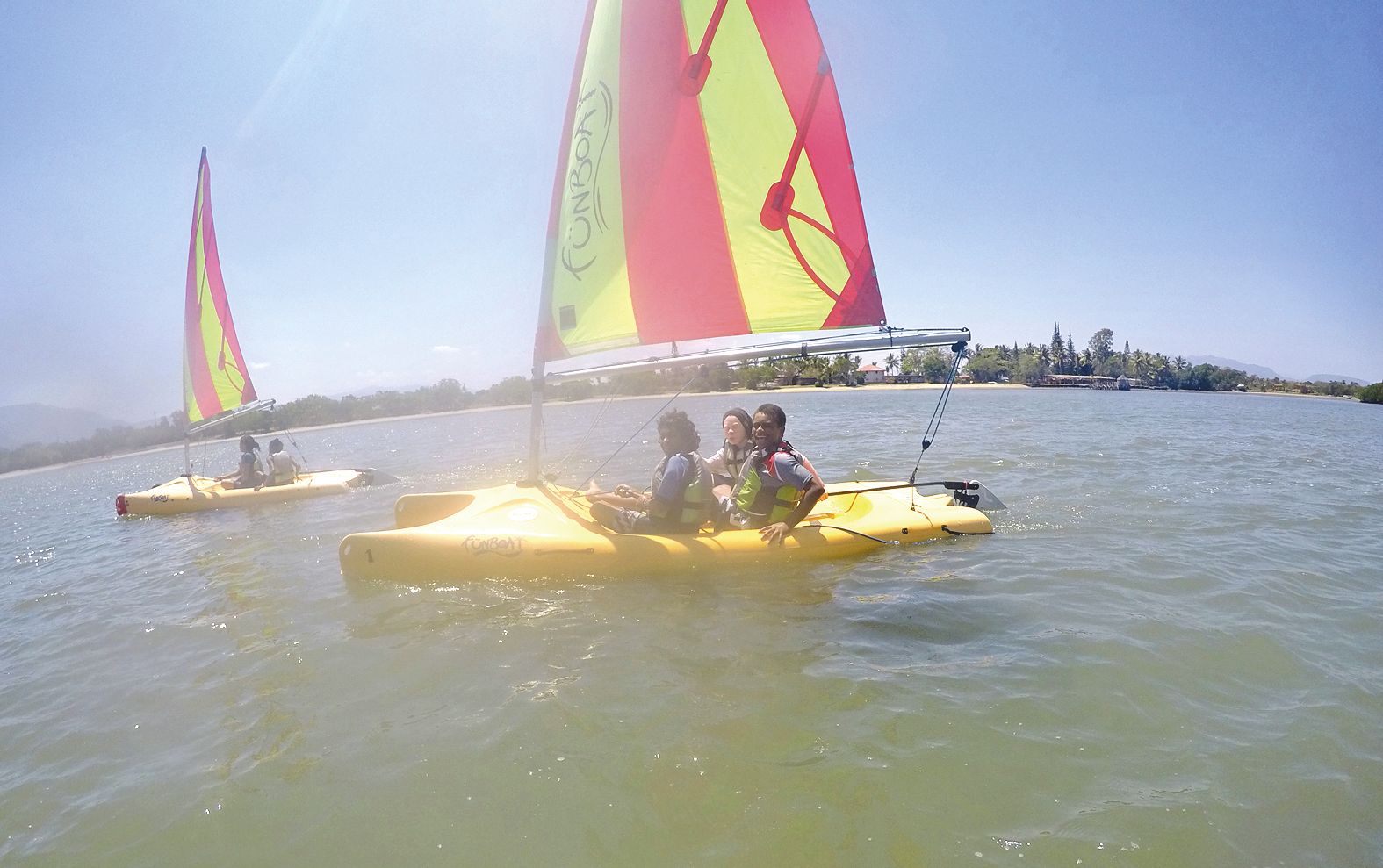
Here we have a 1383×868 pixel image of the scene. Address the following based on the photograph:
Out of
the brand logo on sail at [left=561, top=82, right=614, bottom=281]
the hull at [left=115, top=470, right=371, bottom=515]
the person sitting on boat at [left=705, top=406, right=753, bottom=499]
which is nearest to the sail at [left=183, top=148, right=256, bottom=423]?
the hull at [left=115, top=470, right=371, bottom=515]

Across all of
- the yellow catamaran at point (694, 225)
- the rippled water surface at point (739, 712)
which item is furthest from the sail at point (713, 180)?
the rippled water surface at point (739, 712)

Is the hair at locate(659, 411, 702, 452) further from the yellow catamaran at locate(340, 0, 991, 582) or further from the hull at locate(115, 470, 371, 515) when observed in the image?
the hull at locate(115, 470, 371, 515)

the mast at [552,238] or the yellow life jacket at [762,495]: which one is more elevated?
the mast at [552,238]

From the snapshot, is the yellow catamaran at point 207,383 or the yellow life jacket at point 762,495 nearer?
the yellow life jacket at point 762,495

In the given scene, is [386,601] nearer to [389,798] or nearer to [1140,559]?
[389,798]

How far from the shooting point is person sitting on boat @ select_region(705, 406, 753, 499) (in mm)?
6977

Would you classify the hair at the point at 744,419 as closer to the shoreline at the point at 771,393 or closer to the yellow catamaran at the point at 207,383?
the yellow catamaran at the point at 207,383

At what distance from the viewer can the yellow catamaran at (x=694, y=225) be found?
6047 millimetres

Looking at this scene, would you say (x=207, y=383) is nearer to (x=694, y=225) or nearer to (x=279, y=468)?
(x=279, y=468)

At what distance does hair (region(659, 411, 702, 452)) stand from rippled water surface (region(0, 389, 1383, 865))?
4.47 feet

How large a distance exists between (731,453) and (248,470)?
1175 cm

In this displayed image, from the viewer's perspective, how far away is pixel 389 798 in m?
3.13

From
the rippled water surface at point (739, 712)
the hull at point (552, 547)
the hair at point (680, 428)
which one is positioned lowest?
the rippled water surface at point (739, 712)

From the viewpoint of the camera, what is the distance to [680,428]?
20.1 ft
